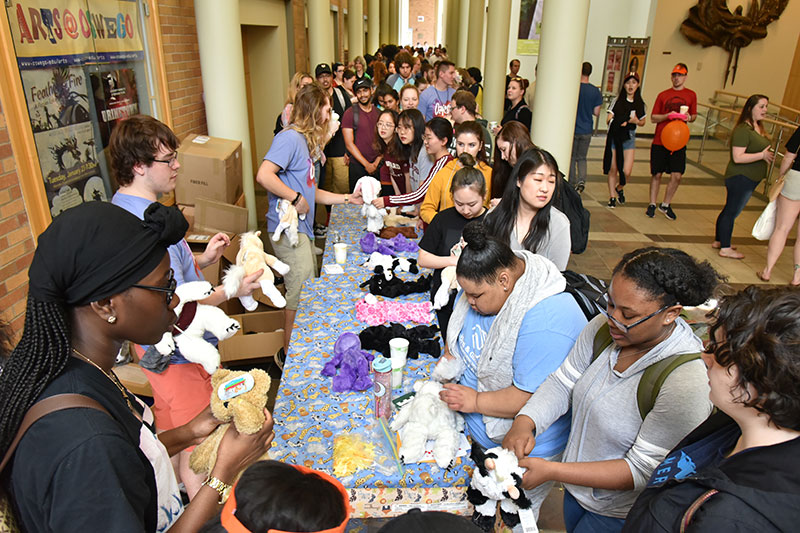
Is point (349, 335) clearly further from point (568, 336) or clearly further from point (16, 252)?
point (16, 252)

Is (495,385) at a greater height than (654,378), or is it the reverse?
(654,378)

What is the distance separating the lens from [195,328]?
2.29m

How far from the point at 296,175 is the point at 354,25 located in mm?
13962

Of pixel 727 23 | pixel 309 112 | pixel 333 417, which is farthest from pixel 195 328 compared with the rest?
pixel 727 23

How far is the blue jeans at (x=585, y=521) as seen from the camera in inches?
74.2

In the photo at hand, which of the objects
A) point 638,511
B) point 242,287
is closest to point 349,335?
point 242,287

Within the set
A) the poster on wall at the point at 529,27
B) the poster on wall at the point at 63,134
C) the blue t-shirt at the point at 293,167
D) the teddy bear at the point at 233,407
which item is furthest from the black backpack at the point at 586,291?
the poster on wall at the point at 529,27

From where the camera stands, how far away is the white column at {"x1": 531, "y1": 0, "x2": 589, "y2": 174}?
5.05 m

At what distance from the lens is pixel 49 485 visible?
1020 millimetres

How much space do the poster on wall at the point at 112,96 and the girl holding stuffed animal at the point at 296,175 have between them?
1.15 meters

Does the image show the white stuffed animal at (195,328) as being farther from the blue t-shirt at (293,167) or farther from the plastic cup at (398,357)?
the blue t-shirt at (293,167)

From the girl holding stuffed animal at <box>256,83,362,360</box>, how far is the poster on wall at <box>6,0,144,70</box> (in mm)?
1373

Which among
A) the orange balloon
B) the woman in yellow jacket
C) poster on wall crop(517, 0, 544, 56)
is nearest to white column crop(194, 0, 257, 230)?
the woman in yellow jacket

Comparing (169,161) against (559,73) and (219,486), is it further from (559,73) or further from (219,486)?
(559,73)
